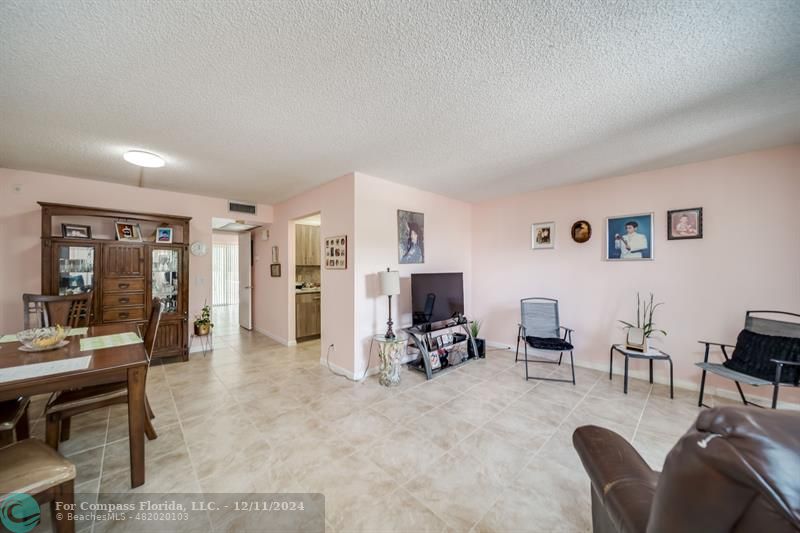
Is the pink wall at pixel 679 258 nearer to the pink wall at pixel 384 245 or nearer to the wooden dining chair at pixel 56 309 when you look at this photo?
the pink wall at pixel 384 245

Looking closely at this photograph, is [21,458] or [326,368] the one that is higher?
[21,458]

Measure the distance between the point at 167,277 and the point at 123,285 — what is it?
0.48m

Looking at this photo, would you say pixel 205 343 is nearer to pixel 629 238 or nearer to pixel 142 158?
pixel 142 158

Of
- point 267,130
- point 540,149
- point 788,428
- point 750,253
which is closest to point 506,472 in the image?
point 788,428

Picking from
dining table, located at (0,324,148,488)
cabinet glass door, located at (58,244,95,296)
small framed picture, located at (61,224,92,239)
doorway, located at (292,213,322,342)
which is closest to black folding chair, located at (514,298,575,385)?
doorway, located at (292,213,322,342)

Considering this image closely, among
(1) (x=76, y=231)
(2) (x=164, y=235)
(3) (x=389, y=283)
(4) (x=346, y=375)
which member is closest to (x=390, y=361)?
(4) (x=346, y=375)

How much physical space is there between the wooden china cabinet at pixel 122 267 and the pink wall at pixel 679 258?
16.5ft

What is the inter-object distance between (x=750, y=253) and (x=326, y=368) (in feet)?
15.9

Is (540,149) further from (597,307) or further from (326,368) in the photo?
(326,368)

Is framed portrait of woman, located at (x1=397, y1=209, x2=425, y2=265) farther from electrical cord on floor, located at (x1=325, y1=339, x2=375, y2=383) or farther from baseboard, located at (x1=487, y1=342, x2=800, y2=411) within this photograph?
baseboard, located at (x1=487, y1=342, x2=800, y2=411)

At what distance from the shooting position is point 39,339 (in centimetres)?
190

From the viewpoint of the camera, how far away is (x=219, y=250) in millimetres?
9242

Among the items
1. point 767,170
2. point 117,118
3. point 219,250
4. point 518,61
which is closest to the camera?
point 518,61

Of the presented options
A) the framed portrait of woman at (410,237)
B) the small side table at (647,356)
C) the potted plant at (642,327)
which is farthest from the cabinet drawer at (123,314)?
the potted plant at (642,327)
